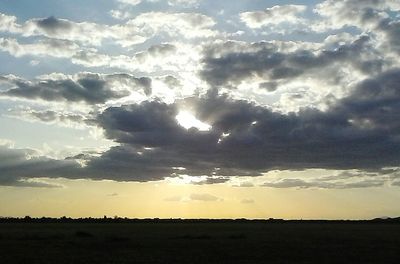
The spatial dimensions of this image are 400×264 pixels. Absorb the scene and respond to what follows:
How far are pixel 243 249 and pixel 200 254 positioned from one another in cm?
719

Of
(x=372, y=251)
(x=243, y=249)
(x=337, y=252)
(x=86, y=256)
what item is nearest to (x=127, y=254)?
(x=86, y=256)

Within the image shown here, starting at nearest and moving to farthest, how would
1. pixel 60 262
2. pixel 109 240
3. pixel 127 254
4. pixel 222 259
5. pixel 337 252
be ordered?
pixel 60 262 → pixel 222 259 → pixel 127 254 → pixel 337 252 → pixel 109 240

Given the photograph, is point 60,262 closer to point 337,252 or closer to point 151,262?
point 151,262

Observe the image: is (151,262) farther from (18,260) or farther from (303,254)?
(303,254)

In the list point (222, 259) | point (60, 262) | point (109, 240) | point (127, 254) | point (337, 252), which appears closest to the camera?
point (60, 262)

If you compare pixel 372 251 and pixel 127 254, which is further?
pixel 372 251

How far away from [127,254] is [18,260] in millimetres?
9500

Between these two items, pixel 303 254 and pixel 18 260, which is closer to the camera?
pixel 18 260

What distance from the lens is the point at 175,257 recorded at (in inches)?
1741

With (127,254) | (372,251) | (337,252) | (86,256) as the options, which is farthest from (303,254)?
(86,256)

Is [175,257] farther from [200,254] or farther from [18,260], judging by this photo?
[18,260]

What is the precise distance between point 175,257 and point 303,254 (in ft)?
37.1

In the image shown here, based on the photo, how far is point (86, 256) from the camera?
44844mm

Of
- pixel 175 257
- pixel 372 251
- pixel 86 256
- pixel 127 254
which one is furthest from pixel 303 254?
pixel 86 256
